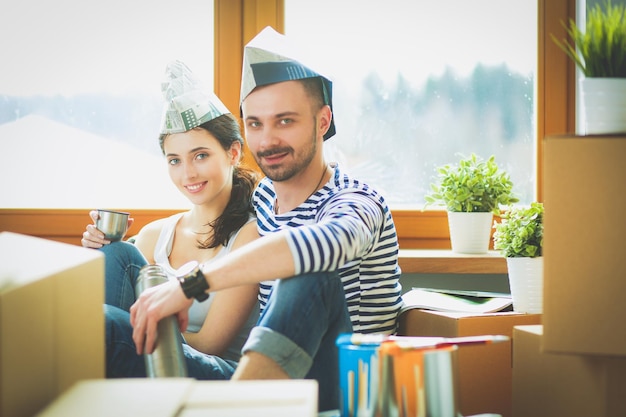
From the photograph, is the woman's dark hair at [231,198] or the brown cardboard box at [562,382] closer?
the brown cardboard box at [562,382]

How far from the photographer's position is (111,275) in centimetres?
169

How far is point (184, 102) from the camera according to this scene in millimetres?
1778

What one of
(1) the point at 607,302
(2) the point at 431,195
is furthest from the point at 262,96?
(1) the point at 607,302

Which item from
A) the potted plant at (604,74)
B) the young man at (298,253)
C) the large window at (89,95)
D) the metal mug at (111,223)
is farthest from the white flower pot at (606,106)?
the large window at (89,95)

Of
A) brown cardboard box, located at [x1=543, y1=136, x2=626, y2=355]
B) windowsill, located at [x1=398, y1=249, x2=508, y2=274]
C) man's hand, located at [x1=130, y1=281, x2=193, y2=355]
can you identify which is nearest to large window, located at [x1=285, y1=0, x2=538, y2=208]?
windowsill, located at [x1=398, y1=249, x2=508, y2=274]

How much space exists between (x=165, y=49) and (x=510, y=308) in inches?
51.6

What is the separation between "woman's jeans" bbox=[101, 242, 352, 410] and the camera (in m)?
1.28

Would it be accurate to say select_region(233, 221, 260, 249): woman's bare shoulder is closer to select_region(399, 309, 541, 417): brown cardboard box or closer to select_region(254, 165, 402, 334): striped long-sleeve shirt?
select_region(254, 165, 402, 334): striped long-sleeve shirt

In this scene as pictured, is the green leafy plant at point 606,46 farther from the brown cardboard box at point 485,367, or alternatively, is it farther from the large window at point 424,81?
the large window at point 424,81

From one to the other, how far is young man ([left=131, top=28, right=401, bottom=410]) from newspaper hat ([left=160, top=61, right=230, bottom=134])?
12 cm

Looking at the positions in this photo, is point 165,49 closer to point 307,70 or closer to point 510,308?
point 307,70

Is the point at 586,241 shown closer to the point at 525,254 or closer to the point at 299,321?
the point at 299,321

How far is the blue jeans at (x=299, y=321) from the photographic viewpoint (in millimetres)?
1271

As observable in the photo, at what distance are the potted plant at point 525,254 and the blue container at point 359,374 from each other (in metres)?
0.71
